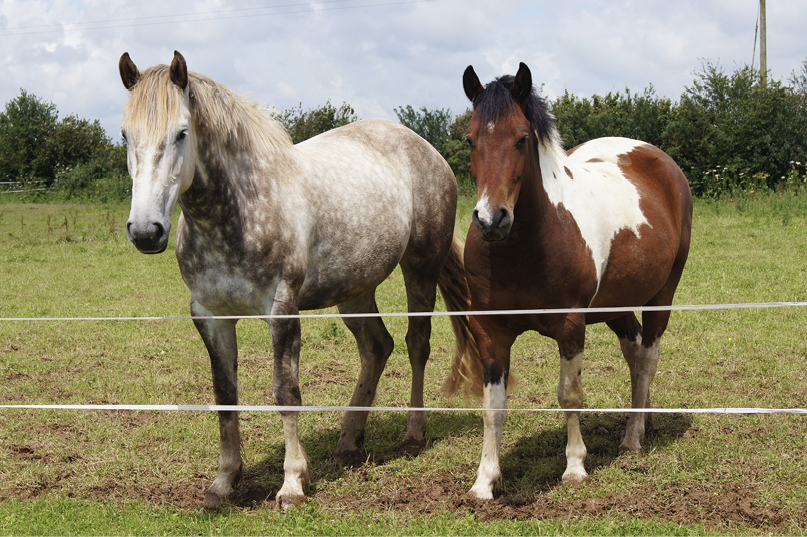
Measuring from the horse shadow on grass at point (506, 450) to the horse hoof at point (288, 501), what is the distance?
0.18 meters

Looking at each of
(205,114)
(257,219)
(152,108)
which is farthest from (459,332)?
(152,108)

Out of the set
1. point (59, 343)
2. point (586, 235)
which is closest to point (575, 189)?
point (586, 235)

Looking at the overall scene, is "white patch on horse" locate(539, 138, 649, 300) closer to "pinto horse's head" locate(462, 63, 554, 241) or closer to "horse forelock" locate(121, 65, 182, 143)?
"pinto horse's head" locate(462, 63, 554, 241)

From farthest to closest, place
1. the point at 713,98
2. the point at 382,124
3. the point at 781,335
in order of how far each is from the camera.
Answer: the point at 713,98
the point at 781,335
the point at 382,124

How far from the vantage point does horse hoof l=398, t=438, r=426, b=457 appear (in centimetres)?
465

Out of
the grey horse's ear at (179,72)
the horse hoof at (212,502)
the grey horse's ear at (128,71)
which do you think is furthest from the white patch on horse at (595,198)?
the horse hoof at (212,502)

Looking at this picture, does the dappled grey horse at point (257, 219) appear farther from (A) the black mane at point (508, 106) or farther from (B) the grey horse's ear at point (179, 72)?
(A) the black mane at point (508, 106)

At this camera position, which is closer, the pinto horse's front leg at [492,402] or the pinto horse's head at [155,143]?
the pinto horse's head at [155,143]

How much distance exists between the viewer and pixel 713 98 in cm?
2033

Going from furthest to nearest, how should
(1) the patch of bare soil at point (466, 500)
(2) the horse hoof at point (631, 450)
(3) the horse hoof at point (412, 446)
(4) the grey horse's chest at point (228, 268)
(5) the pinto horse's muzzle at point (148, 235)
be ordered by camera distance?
(3) the horse hoof at point (412, 446) → (2) the horse hoof at point (631, 450) → (4) the grey horse's chest at point (228, 268) → (1) the patch of bare soil at point (466, 500) → (5) the pinto horse's muzzle at point (148, 235)

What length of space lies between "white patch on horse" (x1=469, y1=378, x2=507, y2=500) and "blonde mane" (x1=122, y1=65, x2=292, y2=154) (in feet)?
6.34

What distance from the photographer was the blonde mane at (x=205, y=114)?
10.2 feet

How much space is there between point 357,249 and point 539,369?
2.80 meters

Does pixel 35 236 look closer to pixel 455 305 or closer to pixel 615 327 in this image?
pixel 455 305
